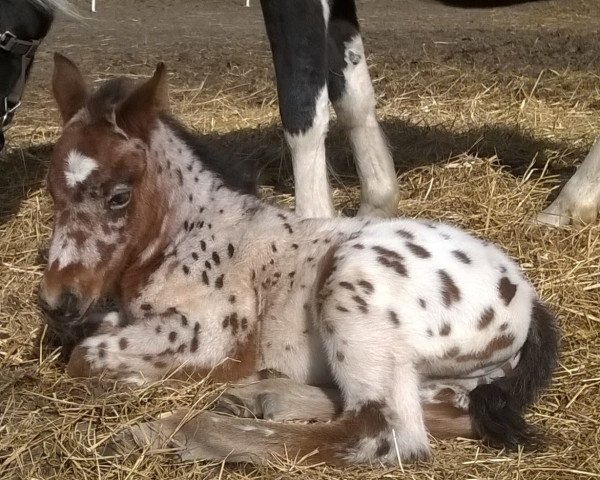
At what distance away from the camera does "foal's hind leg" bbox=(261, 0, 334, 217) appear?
363 centimetres

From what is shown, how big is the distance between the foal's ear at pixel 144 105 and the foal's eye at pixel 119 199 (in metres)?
0.19

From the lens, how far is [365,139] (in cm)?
427

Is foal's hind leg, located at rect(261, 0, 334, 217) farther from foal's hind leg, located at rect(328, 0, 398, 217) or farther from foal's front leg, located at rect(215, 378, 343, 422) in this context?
foal's front leg, located at rect(215, 378, 343, 422)

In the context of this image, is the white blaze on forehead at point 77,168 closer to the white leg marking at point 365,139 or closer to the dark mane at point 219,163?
the dark mane at point 219,163

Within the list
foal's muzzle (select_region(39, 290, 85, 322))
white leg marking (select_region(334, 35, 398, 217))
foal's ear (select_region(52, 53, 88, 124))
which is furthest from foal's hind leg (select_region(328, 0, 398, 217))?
foal's muzzle (select_region(39, 290, 85, 322))

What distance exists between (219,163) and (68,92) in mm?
569

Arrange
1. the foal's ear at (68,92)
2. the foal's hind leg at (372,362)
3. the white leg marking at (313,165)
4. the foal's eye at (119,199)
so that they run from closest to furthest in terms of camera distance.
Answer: the foal's hind leg at (372,362) → the foal's eye at (119,199) → the foal's ear at (68,92) → the white leg marking at (313,165)

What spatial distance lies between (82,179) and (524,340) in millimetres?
1422

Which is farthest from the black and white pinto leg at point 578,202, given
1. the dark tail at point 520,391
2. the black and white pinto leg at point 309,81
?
the dark tail at point 520,391

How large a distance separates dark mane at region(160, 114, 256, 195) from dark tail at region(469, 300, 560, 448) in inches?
→ 41.7

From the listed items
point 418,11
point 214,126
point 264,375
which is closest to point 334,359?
point 264,375

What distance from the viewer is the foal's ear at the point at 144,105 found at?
2938mm

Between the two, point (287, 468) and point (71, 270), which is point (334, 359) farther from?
point (71, 270)

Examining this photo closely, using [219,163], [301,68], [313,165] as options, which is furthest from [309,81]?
[219,163]
